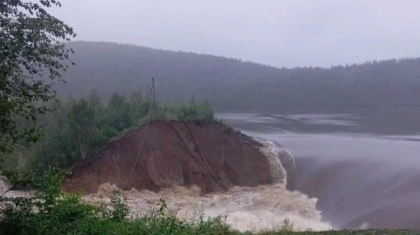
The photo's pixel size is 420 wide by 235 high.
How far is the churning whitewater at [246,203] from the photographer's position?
772 inches

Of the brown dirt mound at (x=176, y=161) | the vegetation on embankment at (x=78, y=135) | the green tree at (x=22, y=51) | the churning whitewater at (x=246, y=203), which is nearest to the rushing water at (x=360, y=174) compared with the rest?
the churning whitewater at (x=246, y=203)

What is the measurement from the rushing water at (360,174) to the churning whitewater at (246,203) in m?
0.62

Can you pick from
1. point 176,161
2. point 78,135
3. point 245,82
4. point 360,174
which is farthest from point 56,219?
point 245,82

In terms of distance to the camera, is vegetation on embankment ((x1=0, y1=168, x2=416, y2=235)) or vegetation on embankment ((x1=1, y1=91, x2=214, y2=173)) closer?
vegetation on embankment ((x1=0, y1=168, x2=416, y2=235))

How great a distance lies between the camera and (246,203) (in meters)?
22.6

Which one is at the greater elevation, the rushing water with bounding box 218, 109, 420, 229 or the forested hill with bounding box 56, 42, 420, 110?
the forested hill with bounding box 56, 42, 420, 110

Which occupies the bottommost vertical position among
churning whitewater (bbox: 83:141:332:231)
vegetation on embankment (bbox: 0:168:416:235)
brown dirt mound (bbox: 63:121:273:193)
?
churning whitewater (bbox: 83:141:332:231)

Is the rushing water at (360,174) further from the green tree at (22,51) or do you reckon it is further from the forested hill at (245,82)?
the forested hill at (245,82)

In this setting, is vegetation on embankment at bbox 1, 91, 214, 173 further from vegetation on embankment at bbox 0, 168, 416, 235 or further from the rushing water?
vegetation on embankment at bbox 0, 168, 416, 235

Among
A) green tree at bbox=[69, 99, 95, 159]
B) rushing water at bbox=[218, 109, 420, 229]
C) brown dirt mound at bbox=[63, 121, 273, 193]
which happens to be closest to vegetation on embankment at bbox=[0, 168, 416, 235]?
rushing water at bbox=[218, 109, 420, 229]

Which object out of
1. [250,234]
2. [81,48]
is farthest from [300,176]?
[81,48]

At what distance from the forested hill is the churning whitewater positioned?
34.9 metres

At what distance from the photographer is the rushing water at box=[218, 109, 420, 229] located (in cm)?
1883

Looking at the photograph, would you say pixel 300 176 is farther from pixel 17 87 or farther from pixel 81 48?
pixel 81 48
